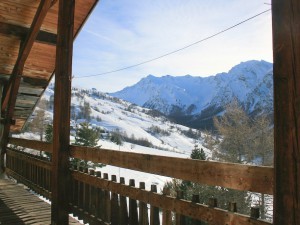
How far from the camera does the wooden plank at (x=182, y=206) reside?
2.23 m

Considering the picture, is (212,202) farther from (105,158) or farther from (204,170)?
(105,158)

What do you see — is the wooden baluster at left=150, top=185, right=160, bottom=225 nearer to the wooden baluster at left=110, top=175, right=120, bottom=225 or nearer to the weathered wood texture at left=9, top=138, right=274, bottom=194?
the weathered wood texture at left=9, top=138, right=274, bottom=194

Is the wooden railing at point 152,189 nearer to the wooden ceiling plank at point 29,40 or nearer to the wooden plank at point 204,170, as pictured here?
the wooden plank at point 204,170

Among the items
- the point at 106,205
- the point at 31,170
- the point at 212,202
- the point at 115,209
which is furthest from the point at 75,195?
the point at 31,170

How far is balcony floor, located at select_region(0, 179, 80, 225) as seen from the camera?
4984 millimetres

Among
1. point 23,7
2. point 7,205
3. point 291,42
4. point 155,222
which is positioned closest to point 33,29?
point 23,7

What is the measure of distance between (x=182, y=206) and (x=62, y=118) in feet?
8.50

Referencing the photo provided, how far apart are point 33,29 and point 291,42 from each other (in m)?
6.04

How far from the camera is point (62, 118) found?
185 inches

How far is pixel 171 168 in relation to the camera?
110 inches

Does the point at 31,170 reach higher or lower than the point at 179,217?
lower

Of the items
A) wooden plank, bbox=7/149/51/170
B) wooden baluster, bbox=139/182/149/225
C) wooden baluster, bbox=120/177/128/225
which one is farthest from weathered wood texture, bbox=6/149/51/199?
wooden baluster, bbox=139/182/149/225

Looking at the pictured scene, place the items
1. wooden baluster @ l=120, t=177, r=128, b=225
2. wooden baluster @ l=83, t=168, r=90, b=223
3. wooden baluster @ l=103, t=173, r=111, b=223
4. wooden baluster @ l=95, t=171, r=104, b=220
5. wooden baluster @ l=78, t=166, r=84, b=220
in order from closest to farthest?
wooden baluster @ l=120, t=177, r=128, b=225
wooden baluster @ l=103, t=173, r=111, b=223
wooden baluster @ l=95, t=171, r=104, b=220
wooden baluster @ l=83, t=168, r=90, b=223
wooden baluster @ l=78, t=166, r=84, b=220

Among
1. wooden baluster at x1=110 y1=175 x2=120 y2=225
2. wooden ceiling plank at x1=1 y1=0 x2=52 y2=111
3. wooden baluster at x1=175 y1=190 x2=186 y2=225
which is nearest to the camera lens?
wooden baluster at x1=175 y1=190 x2=186 y2=225
